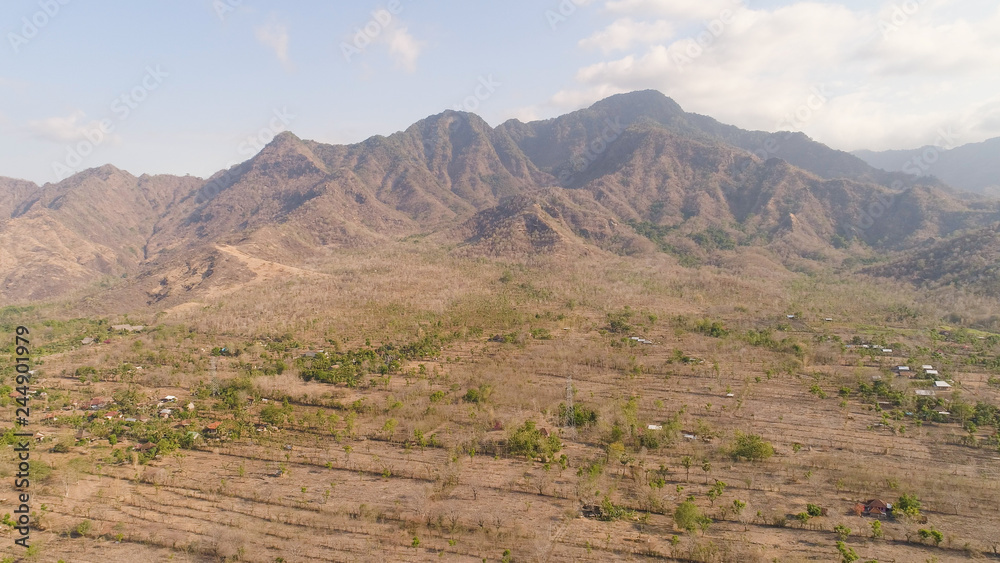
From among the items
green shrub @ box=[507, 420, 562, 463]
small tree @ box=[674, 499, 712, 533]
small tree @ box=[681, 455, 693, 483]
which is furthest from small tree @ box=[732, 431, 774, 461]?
green shrub @ box=[507, 420, 562, 463]

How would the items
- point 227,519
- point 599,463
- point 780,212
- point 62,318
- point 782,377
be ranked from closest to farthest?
point 227,519, point 599,463, point 782,377, point 62,318, point 780,212

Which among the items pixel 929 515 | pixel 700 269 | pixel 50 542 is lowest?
pixel 50 542

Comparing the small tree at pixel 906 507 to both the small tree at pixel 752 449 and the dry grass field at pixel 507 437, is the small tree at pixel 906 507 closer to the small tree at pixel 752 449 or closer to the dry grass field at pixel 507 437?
the dry grass field at pixel 507 437

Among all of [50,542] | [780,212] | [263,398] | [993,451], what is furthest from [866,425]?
[780,212]

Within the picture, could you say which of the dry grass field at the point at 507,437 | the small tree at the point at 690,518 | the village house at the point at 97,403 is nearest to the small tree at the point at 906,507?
the dry grass field at the point at 507,437

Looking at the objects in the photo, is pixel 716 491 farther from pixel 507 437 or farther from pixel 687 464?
pixel 507 437

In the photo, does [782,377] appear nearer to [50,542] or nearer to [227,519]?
[227,519]

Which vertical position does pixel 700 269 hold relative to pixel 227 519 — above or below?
above

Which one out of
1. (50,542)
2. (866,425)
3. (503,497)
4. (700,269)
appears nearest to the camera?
(50,542)

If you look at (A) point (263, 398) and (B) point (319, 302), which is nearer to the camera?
(A) point (263, 398)
